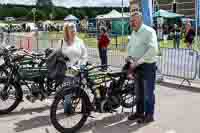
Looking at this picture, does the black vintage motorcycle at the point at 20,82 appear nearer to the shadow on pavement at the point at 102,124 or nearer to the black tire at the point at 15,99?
the black tire at the point at 15,99

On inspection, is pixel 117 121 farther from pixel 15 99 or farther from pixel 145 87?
pixel 15 99

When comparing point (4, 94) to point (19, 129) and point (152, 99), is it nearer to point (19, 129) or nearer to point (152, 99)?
point (19, 129)

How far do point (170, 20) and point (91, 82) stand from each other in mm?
48802

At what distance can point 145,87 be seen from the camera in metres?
Answer: 6.83

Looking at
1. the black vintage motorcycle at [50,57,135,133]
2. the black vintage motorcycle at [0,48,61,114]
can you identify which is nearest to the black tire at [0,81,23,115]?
the black vintage motorcycle at [0,48,61,114]

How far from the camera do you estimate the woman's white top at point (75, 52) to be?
7.05 meters

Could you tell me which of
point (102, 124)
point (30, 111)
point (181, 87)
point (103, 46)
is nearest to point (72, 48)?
point (102, 124)

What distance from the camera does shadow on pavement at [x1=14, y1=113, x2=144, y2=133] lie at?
6541 millimetres

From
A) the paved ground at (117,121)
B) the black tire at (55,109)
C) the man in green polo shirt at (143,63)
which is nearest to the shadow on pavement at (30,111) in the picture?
the paved ground at (117,121)

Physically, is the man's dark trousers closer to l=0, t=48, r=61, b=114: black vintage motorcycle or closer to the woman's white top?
the woman's white top

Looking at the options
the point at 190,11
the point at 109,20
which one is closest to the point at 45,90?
the point at 109,20

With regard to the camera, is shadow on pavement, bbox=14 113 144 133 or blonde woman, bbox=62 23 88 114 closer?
shadow on pavement, bbox=14 113 144 133

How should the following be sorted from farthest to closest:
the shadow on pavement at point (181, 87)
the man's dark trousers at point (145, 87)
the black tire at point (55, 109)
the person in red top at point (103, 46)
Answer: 1. the person in red top at point (103, 46)
2. the shadow on pavement at point (181, 87)
3. the man's dark trousers at point (145, 87)
4. the black tire at point (55, 109)

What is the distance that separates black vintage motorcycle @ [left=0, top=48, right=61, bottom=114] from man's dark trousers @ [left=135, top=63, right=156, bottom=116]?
1821 millimetres
